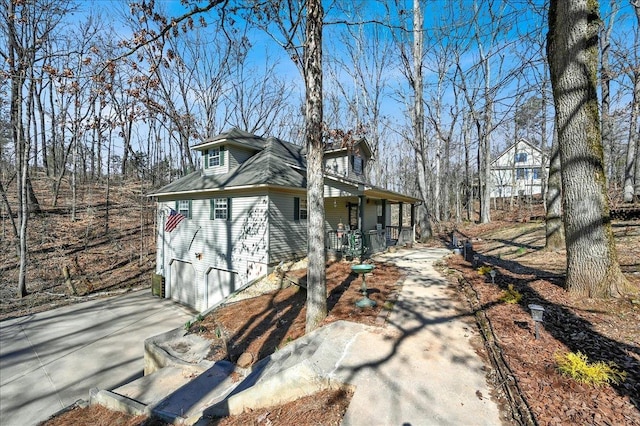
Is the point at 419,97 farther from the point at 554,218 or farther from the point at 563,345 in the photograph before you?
the point at 563,345

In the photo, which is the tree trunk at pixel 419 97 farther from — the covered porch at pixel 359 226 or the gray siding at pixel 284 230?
the gray siding at pixel 284 230

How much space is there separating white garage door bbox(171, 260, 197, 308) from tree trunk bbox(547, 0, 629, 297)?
14.3 metres

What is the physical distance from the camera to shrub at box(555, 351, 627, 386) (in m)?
3.27

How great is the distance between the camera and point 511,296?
5910mm

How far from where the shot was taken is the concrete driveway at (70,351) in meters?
6.80

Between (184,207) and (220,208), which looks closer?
(220,208)

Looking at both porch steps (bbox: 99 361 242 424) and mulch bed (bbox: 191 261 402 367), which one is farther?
mulch bed (bbox: 191 261 402 367)

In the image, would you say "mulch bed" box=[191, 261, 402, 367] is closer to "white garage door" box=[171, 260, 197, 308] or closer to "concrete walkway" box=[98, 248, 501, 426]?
"concrete walkway" box=[98, 248, 501, 426]

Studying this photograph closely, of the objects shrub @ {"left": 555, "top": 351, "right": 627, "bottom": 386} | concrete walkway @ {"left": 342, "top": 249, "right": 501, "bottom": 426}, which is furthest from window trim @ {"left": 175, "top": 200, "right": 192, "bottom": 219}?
shrub @ {"left": 555, "top": 351, "right": 627, "bottom": 386}

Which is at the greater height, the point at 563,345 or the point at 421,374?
the point at 563,345

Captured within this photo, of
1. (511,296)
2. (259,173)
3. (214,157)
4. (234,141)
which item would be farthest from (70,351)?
(511,296)

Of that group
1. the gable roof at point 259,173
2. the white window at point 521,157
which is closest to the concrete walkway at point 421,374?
the gable roof at point 259,173

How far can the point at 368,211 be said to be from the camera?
58.6 ft

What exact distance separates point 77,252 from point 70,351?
36.7ft
